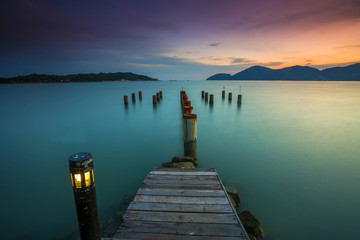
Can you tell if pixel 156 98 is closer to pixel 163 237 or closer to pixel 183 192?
pixel 183 192

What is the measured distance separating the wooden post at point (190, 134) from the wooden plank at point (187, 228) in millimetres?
3585

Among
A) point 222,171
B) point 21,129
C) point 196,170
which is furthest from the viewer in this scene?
point 21,129

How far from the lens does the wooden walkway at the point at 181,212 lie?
2.42 meters

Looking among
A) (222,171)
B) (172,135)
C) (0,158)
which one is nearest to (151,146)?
(172,135)

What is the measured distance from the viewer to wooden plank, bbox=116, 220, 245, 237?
95.0 inches

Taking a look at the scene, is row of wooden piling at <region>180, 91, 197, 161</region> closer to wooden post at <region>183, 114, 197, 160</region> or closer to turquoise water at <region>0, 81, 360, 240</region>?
wooden post at <region>183, 114, 197, 160</region>

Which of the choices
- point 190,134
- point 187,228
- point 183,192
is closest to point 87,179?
point 187,228

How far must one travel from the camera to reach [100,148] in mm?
8594

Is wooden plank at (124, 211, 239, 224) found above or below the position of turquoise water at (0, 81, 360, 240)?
above

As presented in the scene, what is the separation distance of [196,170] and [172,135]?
643 centimetres

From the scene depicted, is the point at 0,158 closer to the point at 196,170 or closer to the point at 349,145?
the point at 196,170

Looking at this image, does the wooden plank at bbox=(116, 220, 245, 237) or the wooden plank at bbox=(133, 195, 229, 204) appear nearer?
the wooden plank at bbox=(116, 220, 245, 237)

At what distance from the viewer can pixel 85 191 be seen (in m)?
1.95

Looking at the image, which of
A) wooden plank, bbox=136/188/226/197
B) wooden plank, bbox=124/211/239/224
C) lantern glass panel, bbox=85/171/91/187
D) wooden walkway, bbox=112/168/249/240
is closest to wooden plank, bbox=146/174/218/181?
wooden walkway, bbox=112/168/249/240
